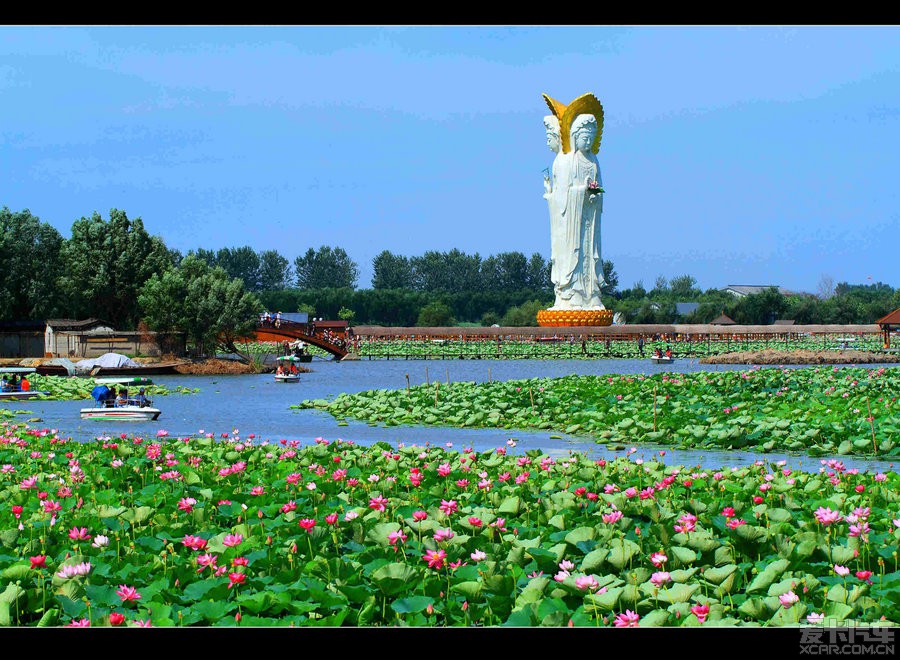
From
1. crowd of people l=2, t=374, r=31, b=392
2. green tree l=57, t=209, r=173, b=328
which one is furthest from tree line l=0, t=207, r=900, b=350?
crowd of people l=2, t=374, r=31, b=392

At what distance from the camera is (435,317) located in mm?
89562

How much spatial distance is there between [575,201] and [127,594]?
6350 cm

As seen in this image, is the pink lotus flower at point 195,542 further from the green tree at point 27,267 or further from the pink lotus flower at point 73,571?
the green tree at point 27,267

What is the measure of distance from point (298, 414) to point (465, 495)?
16.4m

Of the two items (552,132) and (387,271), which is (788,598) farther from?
(387,271)

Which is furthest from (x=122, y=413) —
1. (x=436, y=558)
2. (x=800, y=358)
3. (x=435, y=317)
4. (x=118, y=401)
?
(x=435, y=317)

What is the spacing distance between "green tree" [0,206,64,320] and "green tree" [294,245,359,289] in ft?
222

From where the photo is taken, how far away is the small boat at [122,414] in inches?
890

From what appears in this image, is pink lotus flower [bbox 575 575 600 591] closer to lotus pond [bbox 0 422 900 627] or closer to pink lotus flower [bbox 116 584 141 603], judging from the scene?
lotus pond [bbox 0 422 900 627]

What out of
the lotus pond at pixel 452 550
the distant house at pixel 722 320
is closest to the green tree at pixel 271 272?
the distant house at pixel 722 320

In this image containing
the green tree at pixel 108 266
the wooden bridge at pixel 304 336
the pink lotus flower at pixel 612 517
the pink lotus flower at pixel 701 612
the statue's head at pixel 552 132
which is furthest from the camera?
the statue's head at pixel 552 132

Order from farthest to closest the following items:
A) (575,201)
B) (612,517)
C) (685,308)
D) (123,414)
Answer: (685,308) → (575,201) → (123,414) → (612,517)
